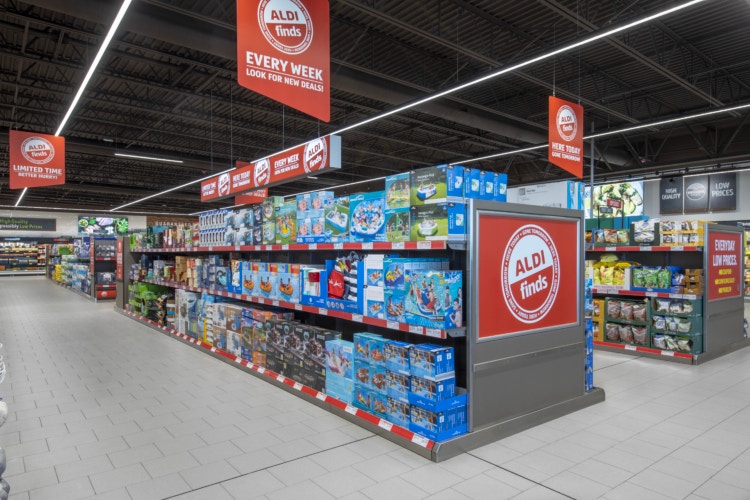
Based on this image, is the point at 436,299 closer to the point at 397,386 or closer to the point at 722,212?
the point at 397,386

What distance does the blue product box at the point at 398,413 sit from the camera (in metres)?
3.22

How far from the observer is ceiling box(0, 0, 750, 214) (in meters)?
7.44

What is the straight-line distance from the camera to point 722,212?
16.2 m

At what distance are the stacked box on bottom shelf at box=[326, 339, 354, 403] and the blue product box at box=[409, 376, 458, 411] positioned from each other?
0.73m

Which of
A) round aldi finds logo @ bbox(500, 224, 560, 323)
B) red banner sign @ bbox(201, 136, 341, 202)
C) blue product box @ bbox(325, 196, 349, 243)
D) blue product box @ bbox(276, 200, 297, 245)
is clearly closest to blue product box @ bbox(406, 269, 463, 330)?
round aldi finds logo @ bbox(500, 224, 560, 323)

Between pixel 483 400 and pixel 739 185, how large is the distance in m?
17.4

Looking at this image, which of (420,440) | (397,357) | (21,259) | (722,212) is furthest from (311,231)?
(21,259)

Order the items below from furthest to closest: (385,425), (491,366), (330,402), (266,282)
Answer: (266,282) < (330,402) < (385,425) < (491,366)

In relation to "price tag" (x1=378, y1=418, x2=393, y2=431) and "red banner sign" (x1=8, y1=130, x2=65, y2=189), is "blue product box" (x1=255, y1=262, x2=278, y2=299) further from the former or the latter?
"red banner sign" (x1=8, y1=130, x2=65, y2=189)

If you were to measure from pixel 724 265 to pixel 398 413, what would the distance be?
5.44 metres

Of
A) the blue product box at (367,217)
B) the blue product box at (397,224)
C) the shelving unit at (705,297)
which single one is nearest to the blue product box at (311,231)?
the blue product box at (367,217)

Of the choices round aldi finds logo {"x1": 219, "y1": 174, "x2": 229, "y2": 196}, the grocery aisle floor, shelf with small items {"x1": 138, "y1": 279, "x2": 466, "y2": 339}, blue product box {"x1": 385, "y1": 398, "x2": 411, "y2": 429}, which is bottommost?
the grocery aisle floor

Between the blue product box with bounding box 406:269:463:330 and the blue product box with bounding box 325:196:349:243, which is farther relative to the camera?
the blue product box with bounding box 325:196:349:243

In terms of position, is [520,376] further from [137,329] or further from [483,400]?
[137,329]
